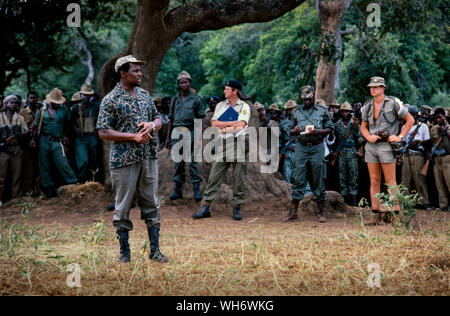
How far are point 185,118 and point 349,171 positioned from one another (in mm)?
3837

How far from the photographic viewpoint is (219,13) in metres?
9.88

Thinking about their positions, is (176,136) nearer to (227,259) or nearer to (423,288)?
(227,259)

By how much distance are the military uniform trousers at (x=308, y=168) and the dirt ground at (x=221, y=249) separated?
21.7 inches

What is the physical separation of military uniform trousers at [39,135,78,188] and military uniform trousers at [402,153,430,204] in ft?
23.2

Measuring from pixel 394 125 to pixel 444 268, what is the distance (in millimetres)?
3323

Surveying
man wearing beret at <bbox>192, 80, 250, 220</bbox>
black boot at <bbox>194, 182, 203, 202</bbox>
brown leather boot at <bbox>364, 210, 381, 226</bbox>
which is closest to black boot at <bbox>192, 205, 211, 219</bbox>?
man wearing beret at <bbox>192, 80, 250, 220</bbox>

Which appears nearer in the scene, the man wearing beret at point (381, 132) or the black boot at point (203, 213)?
the man wearing beret at point (381, 132)

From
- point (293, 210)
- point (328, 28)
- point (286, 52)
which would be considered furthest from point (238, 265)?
point (286, 52)

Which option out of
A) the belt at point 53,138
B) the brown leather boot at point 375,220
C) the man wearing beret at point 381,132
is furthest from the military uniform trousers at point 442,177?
the belt at point 53,138

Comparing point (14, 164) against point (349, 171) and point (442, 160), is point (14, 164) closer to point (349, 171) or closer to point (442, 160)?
point (349, 171)

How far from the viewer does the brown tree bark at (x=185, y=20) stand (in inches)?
386

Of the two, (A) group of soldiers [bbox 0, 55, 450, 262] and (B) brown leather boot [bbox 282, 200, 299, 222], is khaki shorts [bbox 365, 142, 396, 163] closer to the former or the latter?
(A) group of soldiers [bbox 0, 55, 450, 262]

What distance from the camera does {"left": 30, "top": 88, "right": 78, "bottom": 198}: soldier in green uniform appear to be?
10430mm

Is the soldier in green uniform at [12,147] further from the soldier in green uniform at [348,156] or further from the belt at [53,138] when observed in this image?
the soldier in green uniform at [348,156]
